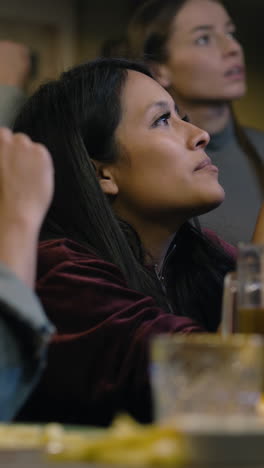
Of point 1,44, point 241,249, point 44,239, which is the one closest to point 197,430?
point 241,249

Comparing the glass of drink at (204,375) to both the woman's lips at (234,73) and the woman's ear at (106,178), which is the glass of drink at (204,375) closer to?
the woman's ear at (106,178)

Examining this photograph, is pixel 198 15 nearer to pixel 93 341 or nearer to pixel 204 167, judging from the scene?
pixel 204 167

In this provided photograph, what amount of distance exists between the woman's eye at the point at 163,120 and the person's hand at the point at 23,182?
591 millimetres

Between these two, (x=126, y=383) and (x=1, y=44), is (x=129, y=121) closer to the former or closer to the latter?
(x=126, y=383)

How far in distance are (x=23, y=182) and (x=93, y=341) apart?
0.28m

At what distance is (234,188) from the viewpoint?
6.58 ft

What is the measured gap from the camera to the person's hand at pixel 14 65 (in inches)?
88.7

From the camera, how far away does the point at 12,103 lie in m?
1.83

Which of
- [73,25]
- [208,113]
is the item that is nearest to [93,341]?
[208,113]

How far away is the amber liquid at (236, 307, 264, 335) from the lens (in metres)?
0.89

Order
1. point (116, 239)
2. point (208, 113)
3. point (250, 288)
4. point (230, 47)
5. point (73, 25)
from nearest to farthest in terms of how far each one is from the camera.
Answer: point (250, 288) → point (116, 239) → point (208, 113) → point (230, 47) → point (73, 25)

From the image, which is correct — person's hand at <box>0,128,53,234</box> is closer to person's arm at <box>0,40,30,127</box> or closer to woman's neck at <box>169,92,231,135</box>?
person's arm at <box>0,40,30,127</box>

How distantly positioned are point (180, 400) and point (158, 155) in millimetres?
895

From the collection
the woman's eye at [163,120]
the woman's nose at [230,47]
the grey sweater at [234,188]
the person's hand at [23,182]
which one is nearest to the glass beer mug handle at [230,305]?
the person's hand at [23,182]
